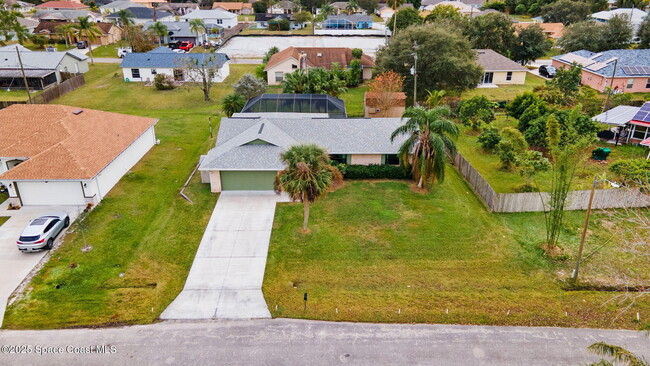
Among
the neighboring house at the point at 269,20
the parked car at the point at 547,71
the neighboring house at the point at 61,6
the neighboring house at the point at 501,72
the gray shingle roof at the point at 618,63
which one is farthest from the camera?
the neighboring house at the point at 269,20

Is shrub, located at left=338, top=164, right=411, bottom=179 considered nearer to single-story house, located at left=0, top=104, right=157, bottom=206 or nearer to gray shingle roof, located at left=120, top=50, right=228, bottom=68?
single-story house, located at left=0, top=104, right=157, bottom=206

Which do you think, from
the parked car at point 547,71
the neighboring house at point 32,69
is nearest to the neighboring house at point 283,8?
the neighboring house at point 32,69

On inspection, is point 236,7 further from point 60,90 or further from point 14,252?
point 14,252

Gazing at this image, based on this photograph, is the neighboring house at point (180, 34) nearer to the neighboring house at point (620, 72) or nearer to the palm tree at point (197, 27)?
the palm tree at point (197, 27)

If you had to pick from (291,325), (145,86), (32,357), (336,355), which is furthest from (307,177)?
(145,86)

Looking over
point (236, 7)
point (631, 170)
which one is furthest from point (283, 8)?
point (631, 170)
